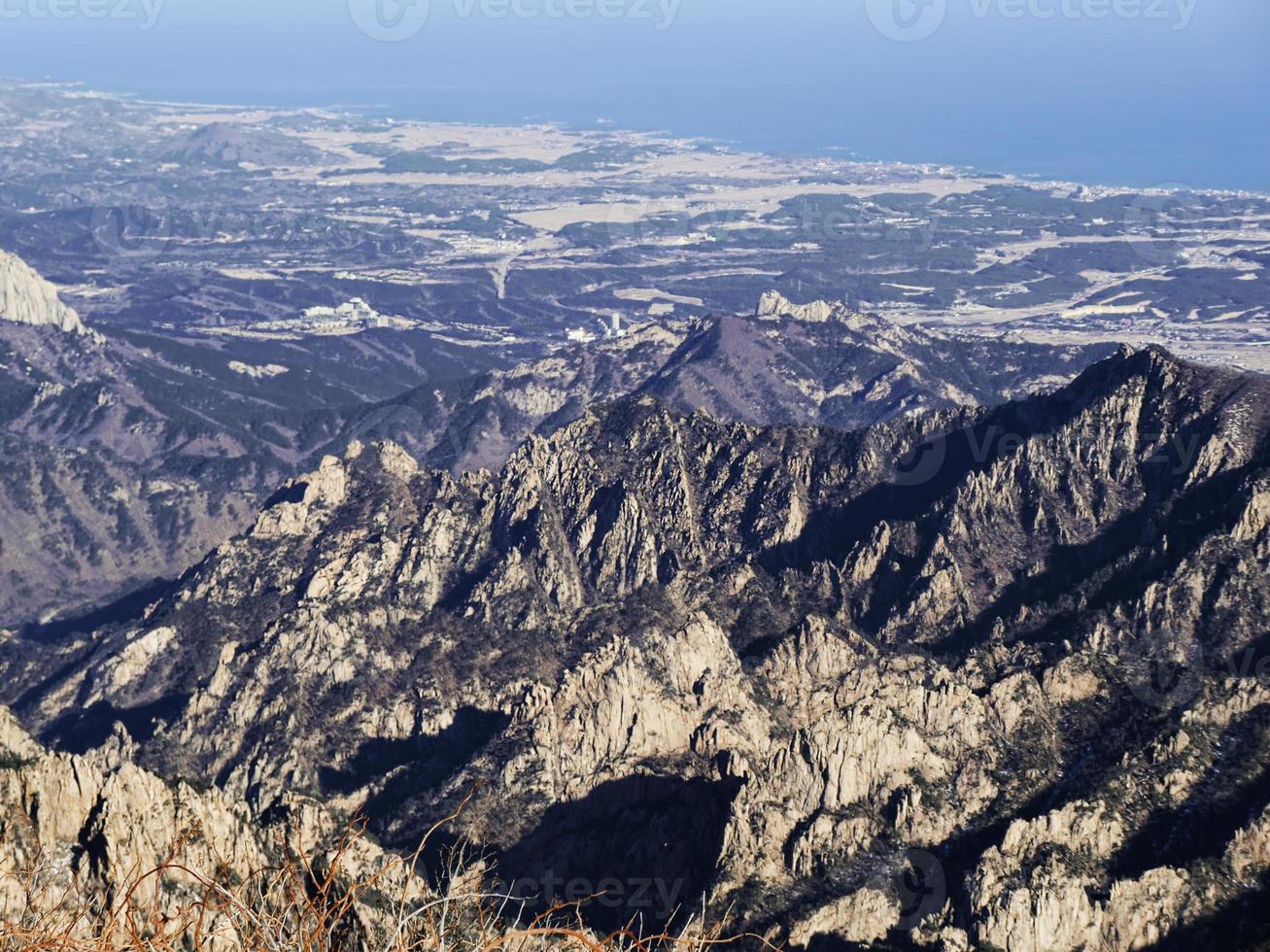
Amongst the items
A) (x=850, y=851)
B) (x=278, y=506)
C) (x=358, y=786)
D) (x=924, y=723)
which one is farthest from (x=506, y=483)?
(x=850, y=851)

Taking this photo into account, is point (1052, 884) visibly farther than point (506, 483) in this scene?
No

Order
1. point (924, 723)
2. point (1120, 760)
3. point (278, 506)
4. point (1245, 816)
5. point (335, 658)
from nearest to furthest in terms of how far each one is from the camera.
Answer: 1. point (1245, 816)
2. point (1120, 760)
3. point (924, 723)
4. point (335, 658)
5. point (278, 506)

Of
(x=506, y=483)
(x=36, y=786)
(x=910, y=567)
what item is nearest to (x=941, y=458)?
(x=910, y=567)

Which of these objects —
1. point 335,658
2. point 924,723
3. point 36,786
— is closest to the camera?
point 36,786

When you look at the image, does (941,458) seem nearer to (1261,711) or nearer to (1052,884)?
(1261,711)

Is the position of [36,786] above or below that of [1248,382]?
below

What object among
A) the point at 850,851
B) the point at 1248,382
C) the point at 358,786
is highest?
the point at 1248,382

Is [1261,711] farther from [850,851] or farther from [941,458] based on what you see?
[941,458]
